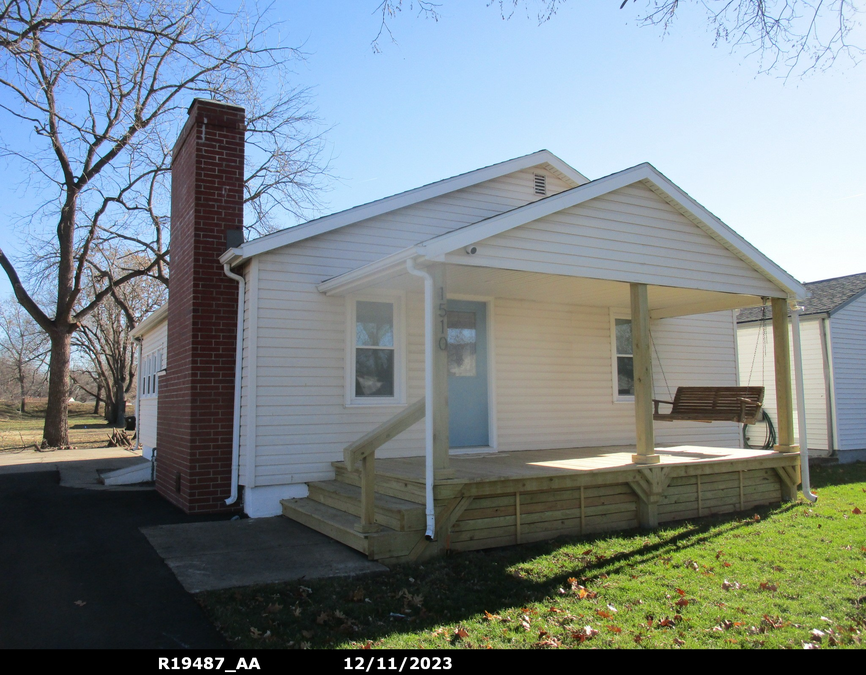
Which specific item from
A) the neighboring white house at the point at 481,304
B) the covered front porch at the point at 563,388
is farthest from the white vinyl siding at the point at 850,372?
the covered front porch at the point at 563,388

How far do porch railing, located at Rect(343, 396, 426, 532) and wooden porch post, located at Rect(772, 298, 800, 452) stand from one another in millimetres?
5794

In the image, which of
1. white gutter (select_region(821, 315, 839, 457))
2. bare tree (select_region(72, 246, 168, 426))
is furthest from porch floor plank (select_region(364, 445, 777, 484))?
bare tree (select_region(72, 246, 168, 426))

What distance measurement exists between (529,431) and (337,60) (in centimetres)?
571

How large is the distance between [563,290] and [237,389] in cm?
465

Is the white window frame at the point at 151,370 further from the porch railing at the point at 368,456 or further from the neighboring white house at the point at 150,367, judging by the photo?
the porch railing at the point at 368,456

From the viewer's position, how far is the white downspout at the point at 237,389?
781 centimetres

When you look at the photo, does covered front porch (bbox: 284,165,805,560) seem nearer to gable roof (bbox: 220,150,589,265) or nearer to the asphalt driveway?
gable roof (bbox: 220,150,589,265)

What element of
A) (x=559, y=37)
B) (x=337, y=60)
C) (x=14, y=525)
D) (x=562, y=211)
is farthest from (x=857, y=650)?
(x=14, y=525)

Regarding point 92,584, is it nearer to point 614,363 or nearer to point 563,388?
point 563,388

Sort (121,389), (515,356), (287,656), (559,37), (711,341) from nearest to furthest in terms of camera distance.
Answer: (287,656) → (559,37) → (515,356) → (711,341) → (121,389)

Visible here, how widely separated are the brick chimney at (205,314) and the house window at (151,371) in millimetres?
4206

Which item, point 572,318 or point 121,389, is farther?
point 121,389

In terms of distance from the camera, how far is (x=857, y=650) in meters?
3.84

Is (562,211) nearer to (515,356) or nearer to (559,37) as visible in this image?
(559,37)
